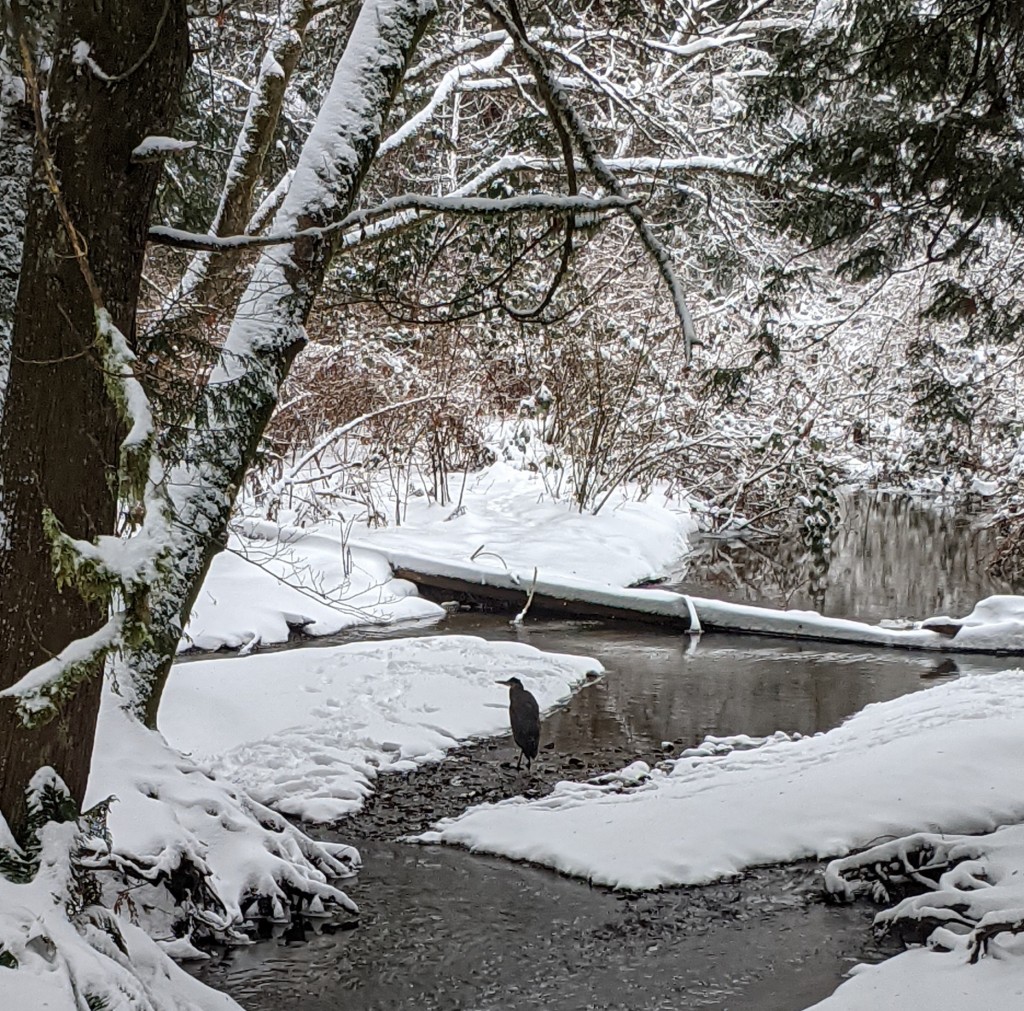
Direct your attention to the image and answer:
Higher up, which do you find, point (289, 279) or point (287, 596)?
point (289, 279)

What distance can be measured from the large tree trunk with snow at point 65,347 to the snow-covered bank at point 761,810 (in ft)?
10.9

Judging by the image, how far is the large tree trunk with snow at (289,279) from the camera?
4.68 meters

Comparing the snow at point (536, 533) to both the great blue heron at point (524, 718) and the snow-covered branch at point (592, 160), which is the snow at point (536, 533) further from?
the snow-covered branch at point (592, 160)

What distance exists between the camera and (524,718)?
279 inches

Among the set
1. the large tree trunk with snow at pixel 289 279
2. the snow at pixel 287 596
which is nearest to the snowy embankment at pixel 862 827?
the large tree trunk with snow at pixel 289 279

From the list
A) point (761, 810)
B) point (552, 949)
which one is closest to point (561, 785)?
point (761, 810)

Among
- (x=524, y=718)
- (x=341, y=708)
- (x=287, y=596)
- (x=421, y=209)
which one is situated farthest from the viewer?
(x=287, y=596)

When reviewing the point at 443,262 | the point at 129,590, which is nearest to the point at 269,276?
the point at 129,590

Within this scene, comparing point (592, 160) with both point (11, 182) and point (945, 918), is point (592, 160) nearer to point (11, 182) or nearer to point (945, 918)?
point (11, 182)

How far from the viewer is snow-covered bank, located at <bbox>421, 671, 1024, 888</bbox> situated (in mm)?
5664

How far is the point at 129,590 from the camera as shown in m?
2.22

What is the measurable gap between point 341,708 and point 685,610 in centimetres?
478

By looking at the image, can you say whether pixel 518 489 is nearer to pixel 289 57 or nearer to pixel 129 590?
pixel 289 57

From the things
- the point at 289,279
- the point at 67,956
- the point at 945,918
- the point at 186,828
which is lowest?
the point at 945,918
